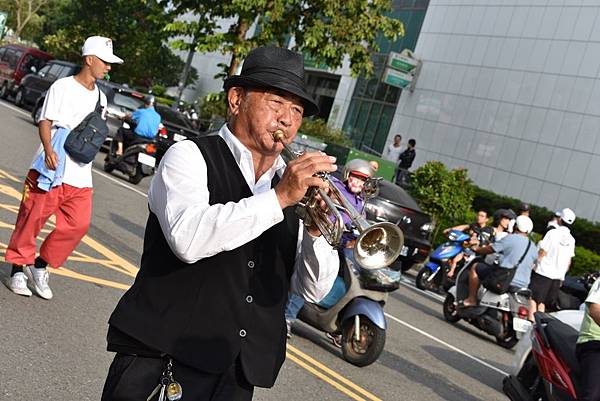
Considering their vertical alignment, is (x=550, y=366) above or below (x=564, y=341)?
below

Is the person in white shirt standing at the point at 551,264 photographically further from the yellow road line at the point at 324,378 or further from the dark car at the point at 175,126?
the dark car at the point at 175,126

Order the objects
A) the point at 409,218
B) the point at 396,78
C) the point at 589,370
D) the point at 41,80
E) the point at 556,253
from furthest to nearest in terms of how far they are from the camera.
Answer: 1. the point at 396,78
2. the point at 41,80
3. the point at 409,218
4. the point at 556,253
5. the point at 589,370

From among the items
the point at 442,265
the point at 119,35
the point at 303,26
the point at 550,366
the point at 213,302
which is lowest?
the point at 442,265

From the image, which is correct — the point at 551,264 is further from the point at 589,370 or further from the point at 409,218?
the point at 589,370

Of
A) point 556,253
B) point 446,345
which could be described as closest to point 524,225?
point 556,253

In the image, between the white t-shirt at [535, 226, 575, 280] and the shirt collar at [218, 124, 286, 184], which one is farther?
the white t-shirt at [535, 226, 575, 280]

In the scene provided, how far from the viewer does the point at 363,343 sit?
7684mm

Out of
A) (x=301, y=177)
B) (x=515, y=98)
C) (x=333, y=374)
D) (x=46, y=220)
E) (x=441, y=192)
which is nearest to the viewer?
(x=301, y=177)

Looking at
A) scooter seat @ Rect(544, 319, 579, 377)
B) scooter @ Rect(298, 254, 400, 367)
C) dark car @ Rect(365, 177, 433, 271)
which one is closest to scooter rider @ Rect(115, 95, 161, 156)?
dark car @ Rect(365, 177, 433, 271)

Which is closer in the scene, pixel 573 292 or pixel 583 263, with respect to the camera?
pixel 573 292

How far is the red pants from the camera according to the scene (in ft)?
21.1

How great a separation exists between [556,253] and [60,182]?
26.3 ft

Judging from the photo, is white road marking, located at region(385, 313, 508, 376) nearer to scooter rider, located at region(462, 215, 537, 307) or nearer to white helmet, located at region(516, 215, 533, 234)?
scooter rider, located at region(462, 215, 537, 307)

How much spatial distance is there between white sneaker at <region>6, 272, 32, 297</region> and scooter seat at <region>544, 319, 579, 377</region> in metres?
3.84
